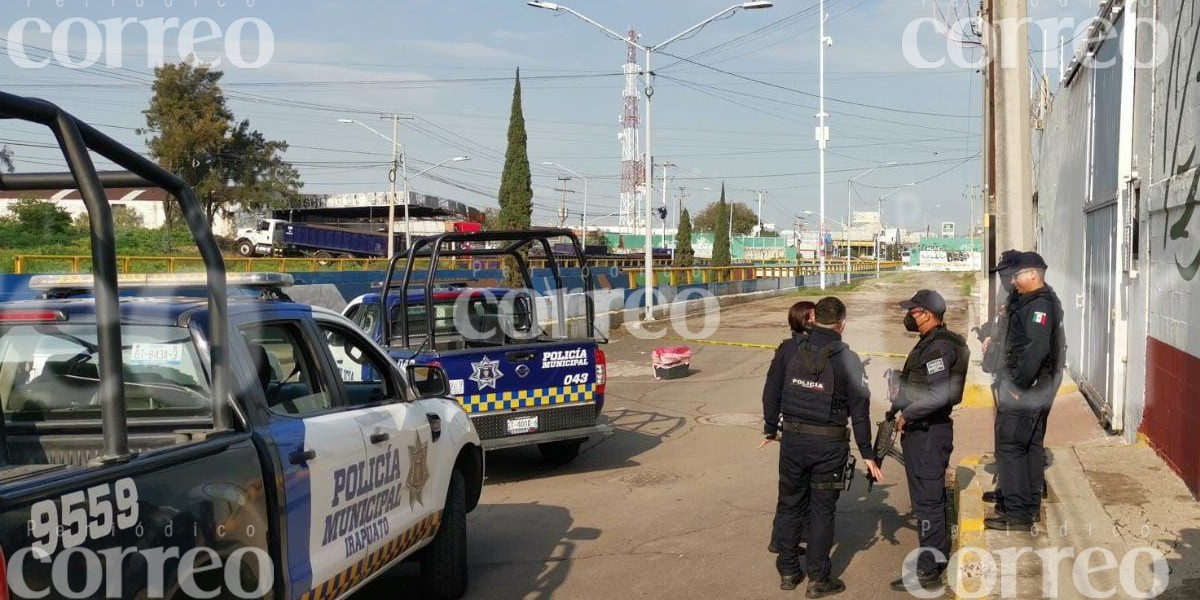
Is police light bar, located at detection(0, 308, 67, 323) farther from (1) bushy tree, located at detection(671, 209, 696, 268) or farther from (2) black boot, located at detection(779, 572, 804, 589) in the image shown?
(1) bushy tree, located at detection(671, 209, 696, 268)

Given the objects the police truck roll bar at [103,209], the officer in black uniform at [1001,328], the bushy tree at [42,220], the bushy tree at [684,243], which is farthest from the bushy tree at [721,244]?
the police truck roll bar at [103,209]

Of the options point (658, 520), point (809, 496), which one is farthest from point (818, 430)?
point (658, 520)

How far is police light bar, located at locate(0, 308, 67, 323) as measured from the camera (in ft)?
14.3

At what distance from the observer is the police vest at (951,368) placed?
6.32 m

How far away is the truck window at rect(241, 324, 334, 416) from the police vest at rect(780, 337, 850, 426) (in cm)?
266

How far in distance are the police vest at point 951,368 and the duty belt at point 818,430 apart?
1.65ft

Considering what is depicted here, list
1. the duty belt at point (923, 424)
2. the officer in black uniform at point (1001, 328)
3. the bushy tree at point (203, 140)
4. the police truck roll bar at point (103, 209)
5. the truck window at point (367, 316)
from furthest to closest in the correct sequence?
the bushy tree at point (203, 140)
the truck window at point (367, 316)
the officer in black uniform at point (1001, 328)
the duty belt at point (923, 424)
the police truck roll bar at point (103, 209)

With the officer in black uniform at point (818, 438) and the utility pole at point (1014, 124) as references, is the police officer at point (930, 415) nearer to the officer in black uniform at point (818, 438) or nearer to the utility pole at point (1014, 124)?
the officer in black uniform at point (818, 438)

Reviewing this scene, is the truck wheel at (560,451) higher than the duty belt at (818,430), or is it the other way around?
the duty belt at (818,430)

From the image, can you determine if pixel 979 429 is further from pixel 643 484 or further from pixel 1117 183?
pixel 643 484

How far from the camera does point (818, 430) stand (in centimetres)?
627

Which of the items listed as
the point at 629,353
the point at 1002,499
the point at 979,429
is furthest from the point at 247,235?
the point at 1002,499

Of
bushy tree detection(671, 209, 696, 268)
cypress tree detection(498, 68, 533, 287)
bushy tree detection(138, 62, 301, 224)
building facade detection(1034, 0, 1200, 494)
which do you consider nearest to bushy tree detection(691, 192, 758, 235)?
bushy tree detection(671, 209, 696, 268)

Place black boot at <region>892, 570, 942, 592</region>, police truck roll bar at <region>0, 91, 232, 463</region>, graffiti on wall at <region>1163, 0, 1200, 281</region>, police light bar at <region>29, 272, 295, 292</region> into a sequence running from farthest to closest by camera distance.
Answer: graffiti on wall at <region>1163, 0, 1200, 281</region> < black boot at <region>892, 570, 942, 592</region> < police light bar at <region>29, 272, 295, 292</region> < police truck roll bar at <region>0, 91, 232, 463</region>
